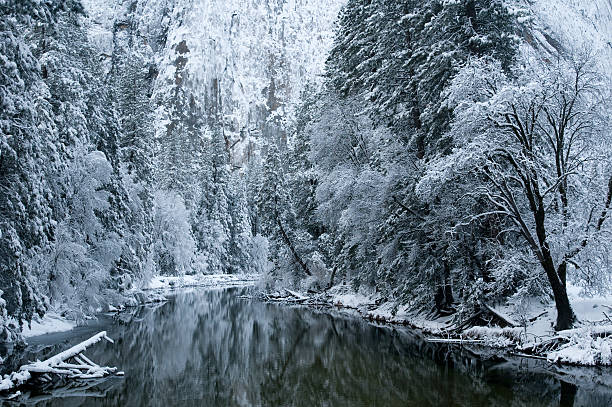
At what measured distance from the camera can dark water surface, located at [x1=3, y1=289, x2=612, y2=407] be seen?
33.3 ft

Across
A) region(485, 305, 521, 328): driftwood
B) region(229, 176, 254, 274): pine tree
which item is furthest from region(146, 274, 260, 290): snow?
region(485, 305, 521, 328): driftwood

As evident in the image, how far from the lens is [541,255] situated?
13180mm

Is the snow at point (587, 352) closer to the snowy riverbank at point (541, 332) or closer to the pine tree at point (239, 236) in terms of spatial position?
the snowy riverbank at point (541, 332)

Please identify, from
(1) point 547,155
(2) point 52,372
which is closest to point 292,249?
(1) point 547,155

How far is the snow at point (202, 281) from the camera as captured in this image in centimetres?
4975

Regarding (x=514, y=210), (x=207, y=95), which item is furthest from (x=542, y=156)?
(x=207, y=95)

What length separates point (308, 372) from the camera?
13297 mm

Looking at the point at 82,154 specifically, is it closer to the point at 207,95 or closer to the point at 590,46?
the point at 590,46

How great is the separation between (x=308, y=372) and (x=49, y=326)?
467 inches

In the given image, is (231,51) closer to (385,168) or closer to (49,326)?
(385,168)

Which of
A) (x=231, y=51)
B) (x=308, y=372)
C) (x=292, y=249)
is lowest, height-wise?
(x=308, y=372)

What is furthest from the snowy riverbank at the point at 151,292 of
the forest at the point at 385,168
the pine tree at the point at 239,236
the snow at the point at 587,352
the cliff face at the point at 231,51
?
the cliff face at the point at 231,51

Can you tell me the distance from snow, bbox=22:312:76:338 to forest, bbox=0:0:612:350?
0.51m

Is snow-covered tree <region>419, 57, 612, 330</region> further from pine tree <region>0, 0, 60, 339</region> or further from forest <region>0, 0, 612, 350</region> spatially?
pine tree <region>0, 0, 60, 339</region>
